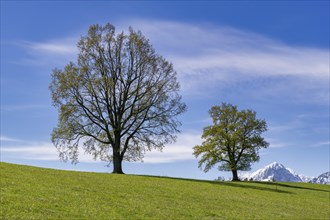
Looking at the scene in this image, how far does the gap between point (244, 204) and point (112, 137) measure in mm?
30345

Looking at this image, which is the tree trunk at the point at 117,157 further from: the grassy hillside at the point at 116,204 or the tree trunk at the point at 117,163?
the grassy hillside at the point at 116,204

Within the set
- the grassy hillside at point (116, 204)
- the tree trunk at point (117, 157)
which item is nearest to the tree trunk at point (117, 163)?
the tree trunk at point (117, 157)

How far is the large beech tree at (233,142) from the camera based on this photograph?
84.4 metres

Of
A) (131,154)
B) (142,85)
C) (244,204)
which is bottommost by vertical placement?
(244,204)

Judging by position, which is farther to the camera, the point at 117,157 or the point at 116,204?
the point at 117,157

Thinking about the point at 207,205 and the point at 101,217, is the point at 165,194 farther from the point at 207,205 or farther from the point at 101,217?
Result: the point at 101,217

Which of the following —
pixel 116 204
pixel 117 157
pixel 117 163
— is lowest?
pixel 116 204

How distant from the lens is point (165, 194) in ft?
117

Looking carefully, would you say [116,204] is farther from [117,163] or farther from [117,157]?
[117,157]

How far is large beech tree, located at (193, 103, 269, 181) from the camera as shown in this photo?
84375mm

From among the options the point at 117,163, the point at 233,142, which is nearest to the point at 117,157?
the point at 117,163

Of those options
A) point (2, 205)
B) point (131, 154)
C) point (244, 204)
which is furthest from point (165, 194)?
point (131, 154)

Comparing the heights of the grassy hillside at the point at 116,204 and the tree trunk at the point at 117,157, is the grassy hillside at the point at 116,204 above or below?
below

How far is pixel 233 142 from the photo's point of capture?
84.0 m
